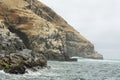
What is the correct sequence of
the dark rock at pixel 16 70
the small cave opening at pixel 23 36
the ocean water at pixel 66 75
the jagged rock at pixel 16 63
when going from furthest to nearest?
the small cave opening at pixel 23 36 → the jagged rock at pixel 16 63 → the dark rock at pixel 16 70 → the ocean water at pixel 66 75

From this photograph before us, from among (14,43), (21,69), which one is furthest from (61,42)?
(21,69)

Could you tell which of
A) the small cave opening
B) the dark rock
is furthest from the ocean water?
the small cave opening

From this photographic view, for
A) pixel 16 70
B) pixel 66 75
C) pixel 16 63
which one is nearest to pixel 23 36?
pixel 66 75

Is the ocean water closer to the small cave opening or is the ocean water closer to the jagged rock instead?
the jagged rock

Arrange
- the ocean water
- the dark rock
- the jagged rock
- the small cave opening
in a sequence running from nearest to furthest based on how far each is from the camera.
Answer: the ocean water → the dark rock → the jagged rock → the small cave opening

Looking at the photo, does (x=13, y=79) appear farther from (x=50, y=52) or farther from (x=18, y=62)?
(x=50, y=52)

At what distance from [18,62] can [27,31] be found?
108233mm

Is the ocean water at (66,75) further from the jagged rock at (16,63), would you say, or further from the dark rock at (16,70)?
the jagged rock at (16,63)

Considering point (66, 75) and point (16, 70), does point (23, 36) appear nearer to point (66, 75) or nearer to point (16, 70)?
point (66, 75)

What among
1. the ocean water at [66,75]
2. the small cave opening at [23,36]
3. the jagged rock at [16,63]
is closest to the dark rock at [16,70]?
the jagged rock at [16,63]

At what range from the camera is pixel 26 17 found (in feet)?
650

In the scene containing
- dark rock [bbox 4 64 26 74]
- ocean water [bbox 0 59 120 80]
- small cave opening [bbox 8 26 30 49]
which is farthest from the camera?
small cave opening [bbox 8 26 30 49]

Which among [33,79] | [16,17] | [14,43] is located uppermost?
[16,17]

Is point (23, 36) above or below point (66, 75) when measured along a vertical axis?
above
